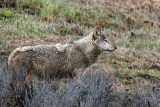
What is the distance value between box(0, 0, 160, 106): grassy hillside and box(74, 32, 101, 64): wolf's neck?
70 cm

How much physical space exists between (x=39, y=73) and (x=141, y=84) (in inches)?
96.7

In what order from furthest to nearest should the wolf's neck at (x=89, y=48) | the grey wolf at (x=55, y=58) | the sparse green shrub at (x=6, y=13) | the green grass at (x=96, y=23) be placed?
1. the sparse green shrub at (x=6, y=13)
2. the green grass at (x=96, y=23)
3. the wolf's neck at (x=89, y=48)
4. the grey wolf at (x=55, y=58)

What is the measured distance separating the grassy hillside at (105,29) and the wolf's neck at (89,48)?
70 cm

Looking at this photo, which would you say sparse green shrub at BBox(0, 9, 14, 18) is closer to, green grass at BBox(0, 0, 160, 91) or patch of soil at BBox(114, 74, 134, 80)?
green grass at BBox(0, 0, 160, 91)

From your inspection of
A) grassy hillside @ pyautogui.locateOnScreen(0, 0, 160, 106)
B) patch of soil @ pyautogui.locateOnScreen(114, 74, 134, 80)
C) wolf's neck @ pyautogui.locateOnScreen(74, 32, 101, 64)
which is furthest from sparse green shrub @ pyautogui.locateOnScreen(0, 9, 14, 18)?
wolf's neck @ pyautogui.locateOnScreen(74, 32, 101, 64)

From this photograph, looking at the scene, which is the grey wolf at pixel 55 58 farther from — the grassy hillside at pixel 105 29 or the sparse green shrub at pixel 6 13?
the sparse green shrub at pixel 6 13

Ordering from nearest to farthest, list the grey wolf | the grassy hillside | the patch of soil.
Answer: the grey wolf
the patch of soil
the grassy hillside

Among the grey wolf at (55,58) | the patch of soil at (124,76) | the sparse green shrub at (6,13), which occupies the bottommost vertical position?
the patch of soil at (124,76)

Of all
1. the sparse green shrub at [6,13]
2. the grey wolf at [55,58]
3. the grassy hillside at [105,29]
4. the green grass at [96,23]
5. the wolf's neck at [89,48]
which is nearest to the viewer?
the grey wolf at [55,58]

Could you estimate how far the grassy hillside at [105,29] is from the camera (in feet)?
26.6

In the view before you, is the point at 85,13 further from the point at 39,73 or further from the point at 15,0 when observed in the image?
the point at 39,73

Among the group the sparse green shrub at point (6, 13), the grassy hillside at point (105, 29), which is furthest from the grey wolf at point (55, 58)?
the sparse green shrub at point (6, 13)

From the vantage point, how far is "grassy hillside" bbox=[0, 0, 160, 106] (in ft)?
26.6

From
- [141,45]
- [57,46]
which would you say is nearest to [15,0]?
[141,45]
